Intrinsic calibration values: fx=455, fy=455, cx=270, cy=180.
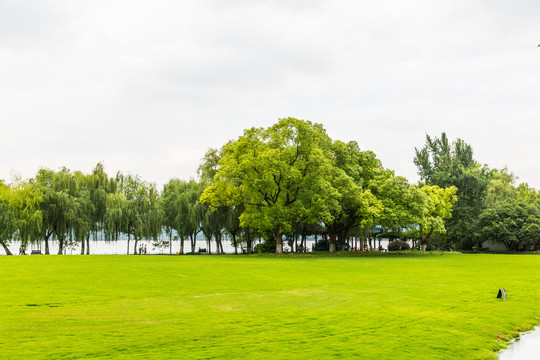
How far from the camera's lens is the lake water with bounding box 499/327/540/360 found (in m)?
9.30

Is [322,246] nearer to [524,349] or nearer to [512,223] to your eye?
[512,223]

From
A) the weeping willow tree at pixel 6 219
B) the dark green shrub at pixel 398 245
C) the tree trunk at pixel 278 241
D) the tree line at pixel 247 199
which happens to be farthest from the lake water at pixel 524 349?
the dark green shrub at pixel 398 245

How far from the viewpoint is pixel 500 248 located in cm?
7062

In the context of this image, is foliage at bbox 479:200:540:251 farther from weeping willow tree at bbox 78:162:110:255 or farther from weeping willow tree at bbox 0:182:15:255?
weeping willow tree at bbox 0:182:15:255

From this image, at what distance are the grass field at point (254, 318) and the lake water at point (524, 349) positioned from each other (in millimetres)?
308

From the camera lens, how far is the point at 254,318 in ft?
38.7

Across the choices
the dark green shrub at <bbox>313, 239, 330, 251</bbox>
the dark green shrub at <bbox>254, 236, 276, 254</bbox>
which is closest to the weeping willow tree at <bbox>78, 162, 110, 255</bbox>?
the dark green shrub at <bbox>254, 236, 276, 254</bbox>

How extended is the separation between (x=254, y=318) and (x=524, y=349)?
624 centimetres

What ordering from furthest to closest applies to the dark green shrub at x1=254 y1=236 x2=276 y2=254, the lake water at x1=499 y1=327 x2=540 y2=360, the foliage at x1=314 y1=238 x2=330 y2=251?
the foliage at x1=314 y1=238 x2=330 y2=251
the dark green shrub at x1=254 y1=236 x2=276 y2=254
the lake water at x1=499 y1=327 x2=540 y2=360

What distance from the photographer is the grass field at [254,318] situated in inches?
344

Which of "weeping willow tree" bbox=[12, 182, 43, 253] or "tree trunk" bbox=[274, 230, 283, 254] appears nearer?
"weeping willow tree" bbox=[12, 182, 43, 253]

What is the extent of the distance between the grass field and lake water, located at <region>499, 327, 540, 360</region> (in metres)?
0.31

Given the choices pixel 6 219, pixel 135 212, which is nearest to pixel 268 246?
pixel 135 212

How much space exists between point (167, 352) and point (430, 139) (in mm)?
74250
